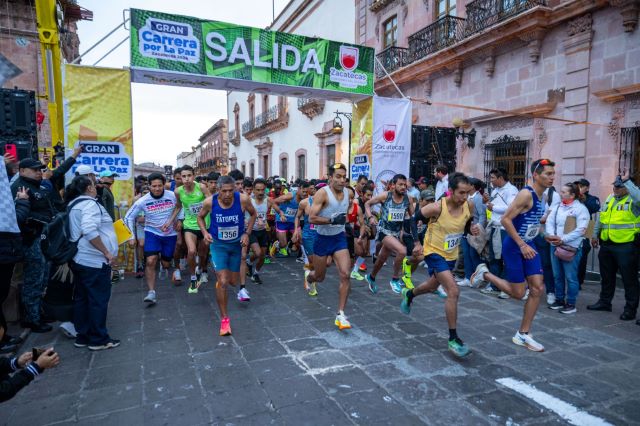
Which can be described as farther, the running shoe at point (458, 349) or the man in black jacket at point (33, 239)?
the man in black jacket at point (33, 239)

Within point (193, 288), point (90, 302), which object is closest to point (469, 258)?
point (193, 288)

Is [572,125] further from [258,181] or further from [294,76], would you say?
[258,181]

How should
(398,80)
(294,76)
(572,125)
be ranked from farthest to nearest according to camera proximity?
(398,80) → (572,125) → (294,76)

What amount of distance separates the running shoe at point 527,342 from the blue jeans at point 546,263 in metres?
2.13

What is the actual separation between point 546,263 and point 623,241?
1.10m

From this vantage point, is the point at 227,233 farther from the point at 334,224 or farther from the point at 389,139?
the point at 389,139

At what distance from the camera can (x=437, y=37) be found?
13.6 m

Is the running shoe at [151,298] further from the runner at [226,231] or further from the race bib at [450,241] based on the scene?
the race bib at [450,241]

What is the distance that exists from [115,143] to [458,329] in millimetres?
6644

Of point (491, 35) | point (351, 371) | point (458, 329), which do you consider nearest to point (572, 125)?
point (491, 35)

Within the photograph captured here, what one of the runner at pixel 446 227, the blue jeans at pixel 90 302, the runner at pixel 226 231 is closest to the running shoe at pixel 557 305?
the runner at pixel 446 227

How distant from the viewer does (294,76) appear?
897cm

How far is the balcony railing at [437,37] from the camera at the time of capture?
12.7 m

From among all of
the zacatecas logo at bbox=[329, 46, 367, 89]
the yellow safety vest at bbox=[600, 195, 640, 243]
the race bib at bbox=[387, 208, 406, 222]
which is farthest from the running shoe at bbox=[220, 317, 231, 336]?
the zacatecas logo at bbox=[329, 46, 367, 89]
